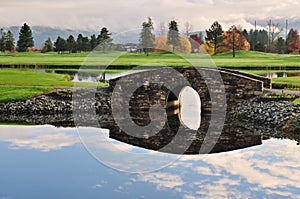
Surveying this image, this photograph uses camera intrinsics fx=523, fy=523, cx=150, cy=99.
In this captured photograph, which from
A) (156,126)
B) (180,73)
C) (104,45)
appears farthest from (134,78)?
(104,45)

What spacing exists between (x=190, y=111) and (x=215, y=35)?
5924cm

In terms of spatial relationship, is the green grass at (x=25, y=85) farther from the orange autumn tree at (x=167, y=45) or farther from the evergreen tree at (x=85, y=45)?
the evergreen tree at (x=85, y=45)

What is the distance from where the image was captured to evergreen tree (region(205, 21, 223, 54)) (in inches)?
3642

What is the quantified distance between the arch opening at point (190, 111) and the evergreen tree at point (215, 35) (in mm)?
46240

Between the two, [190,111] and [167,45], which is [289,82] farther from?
[167,45]

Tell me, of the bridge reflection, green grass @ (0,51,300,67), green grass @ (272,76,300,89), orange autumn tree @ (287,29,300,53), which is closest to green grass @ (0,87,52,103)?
the bridge reflection

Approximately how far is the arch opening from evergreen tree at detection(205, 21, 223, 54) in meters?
46.2

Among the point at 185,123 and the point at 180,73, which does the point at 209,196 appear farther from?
the point at 180,73

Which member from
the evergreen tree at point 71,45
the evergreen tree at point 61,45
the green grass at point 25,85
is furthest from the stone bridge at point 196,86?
the evergreen tree at point 61,45

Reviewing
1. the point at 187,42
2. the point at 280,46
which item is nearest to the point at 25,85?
the point at 187,42

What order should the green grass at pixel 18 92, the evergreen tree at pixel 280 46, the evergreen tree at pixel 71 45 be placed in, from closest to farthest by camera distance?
the green grass at pixel 18 92 < the evergreen tree at pixel 280 46 < the evergreen tree at pixel 71 45

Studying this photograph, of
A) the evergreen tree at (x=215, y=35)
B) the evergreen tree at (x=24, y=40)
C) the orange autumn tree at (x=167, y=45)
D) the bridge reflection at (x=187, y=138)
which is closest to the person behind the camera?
the bridge reflection at (x=187, y=138)

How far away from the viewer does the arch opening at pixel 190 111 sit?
31.5 meters

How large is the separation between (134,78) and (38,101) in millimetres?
6767
